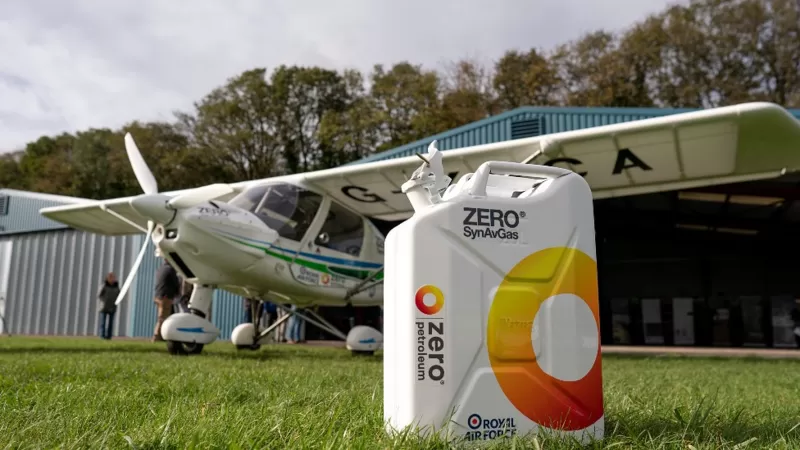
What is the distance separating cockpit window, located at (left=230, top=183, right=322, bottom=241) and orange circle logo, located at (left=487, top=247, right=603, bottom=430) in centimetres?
561

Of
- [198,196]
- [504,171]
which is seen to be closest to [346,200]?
[198,196]

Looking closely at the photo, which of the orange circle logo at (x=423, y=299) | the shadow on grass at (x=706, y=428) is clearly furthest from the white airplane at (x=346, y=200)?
the orange circle logo at (x=423, y=299)

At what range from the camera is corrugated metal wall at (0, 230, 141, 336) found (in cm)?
2195

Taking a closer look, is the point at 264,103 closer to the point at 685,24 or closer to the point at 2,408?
the point at 685,24

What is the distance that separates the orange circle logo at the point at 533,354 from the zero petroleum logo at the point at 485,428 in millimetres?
81

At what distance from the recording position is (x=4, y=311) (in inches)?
966

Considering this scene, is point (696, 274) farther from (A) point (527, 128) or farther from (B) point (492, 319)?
(B) point (492, 319)

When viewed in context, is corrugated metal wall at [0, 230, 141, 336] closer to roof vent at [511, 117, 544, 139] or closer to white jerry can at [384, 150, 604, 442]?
roof vent at [511, 117, 544, 139]

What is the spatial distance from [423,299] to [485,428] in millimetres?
462

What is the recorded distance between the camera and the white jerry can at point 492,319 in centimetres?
194

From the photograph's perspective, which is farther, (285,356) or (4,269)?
(4,269)

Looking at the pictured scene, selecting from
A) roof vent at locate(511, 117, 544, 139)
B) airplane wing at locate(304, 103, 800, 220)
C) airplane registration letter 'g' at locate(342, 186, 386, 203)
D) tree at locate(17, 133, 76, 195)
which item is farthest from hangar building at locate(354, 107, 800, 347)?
tree at locate(17, 133, 76, 195)

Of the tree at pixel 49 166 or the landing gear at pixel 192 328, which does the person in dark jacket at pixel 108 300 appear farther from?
the tree at pixel 49 166

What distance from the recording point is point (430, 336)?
1.94 metres
